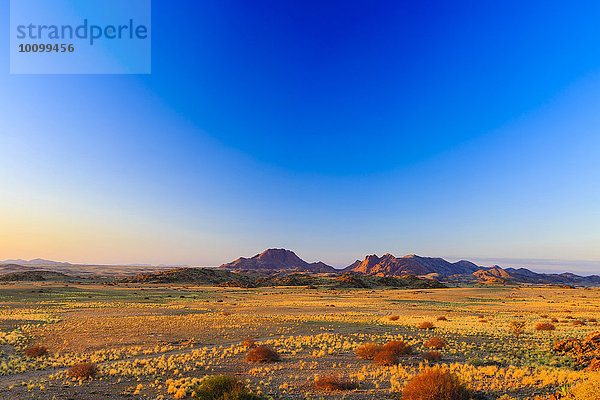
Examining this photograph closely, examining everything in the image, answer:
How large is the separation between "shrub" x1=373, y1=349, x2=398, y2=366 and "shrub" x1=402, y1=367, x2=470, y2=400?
5.67m

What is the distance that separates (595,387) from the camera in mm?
9359

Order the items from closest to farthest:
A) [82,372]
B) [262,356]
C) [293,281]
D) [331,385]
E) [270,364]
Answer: [331,385] → [82,372] → [270,364] → [262,356] → [293,281]

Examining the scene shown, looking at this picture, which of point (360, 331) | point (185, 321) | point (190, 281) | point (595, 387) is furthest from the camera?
point (190, 281)

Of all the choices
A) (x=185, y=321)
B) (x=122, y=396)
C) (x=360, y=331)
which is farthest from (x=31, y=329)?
(x=360, y=331)

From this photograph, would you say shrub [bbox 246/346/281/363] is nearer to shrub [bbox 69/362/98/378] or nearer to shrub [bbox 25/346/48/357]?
shrub [bbox 69/362/98/378]

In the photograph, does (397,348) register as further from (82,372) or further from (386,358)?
(82,372)

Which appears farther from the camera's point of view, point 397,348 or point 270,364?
point 397,348

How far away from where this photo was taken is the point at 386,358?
1617cm

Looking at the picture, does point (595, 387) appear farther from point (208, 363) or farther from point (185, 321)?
point (185, 321)

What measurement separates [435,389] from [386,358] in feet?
21.0

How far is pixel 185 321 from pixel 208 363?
18305mm

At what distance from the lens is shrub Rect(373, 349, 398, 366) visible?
16047 mm

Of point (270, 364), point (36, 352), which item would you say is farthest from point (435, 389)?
point (36, 352)

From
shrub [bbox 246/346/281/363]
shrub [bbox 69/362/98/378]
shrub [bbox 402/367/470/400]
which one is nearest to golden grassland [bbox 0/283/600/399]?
shrub [bbox 69/362/98/378]
